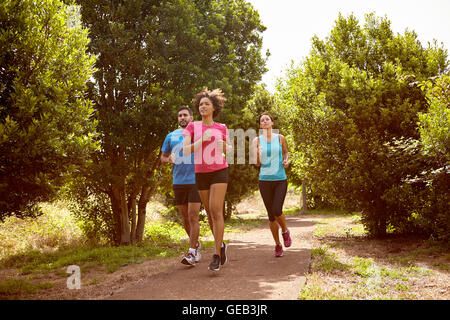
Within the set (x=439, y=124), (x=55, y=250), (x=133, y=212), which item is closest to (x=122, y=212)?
(x=133, y=212)

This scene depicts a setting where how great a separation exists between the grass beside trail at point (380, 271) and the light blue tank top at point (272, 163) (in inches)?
63.5

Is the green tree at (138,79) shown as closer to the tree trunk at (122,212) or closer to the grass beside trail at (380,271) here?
the tree trunk at (122,212)

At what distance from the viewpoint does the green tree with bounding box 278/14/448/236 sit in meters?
8.68

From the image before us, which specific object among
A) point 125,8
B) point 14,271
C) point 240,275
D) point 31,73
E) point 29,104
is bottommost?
point 14,271

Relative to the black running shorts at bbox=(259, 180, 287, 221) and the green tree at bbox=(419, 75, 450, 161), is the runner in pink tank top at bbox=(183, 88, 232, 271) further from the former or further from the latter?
the green tree at bbox=(419, 75, 450, 161)

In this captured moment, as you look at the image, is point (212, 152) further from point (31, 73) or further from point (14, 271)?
point (14, 271)

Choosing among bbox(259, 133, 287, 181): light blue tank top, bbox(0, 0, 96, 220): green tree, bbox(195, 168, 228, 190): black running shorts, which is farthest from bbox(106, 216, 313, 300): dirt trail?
bbox(0, 0, 96, 220): green tree

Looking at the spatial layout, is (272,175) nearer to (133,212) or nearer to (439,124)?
(439,124)

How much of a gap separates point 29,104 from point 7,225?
31.0ft

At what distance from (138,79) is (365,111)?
19.2 feet

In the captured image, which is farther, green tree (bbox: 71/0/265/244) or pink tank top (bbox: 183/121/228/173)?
green tree (bbox: 71/0/265/244)

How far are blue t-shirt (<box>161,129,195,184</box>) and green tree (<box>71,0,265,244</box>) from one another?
2626 millimetres

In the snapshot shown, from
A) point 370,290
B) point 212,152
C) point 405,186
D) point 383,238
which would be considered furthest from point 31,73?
point 383,238

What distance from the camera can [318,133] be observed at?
9742mm
